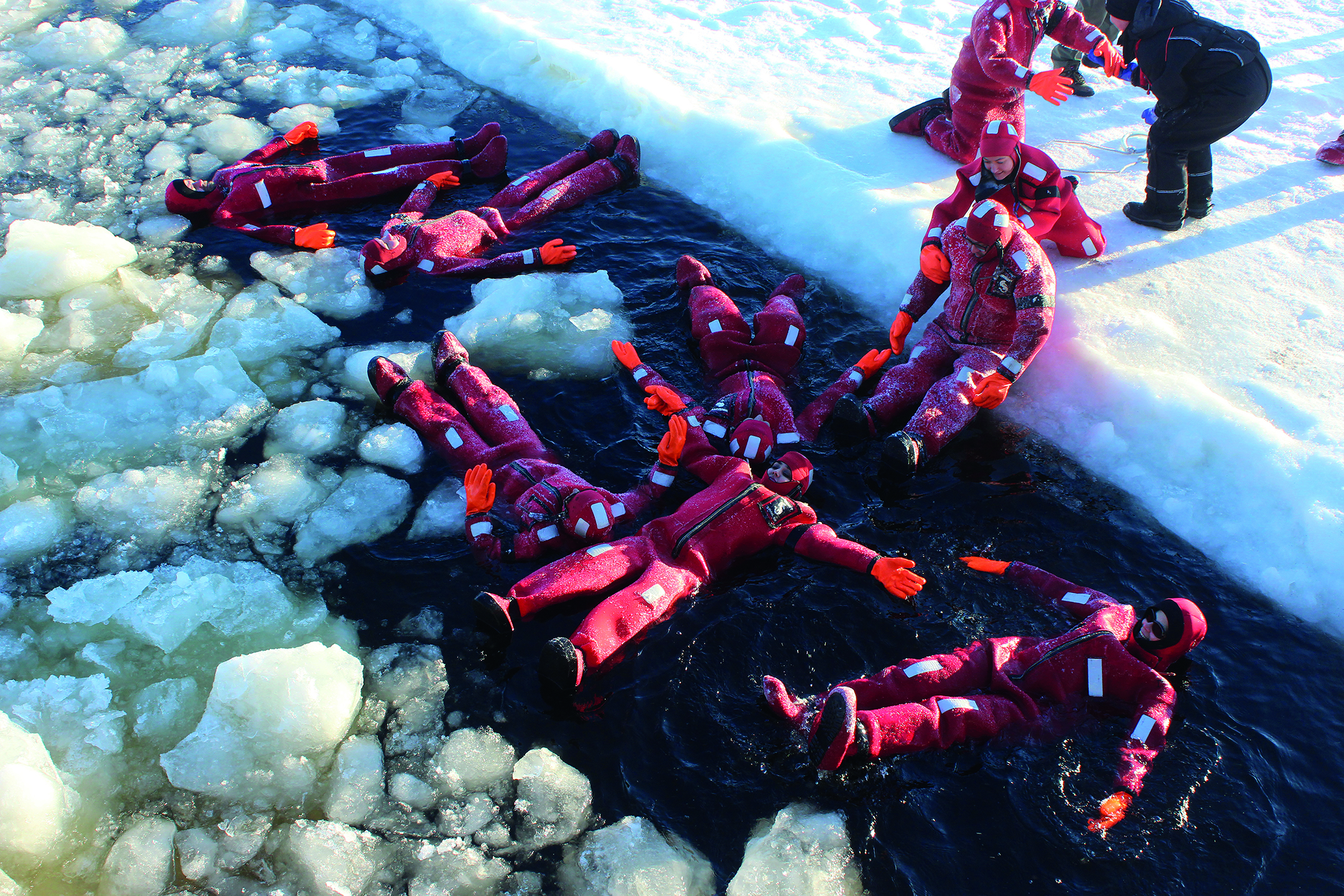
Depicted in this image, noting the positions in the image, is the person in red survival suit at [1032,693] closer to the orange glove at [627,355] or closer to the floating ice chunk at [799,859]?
the floating ice chunk at [799,859]

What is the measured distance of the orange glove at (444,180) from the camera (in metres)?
7.38

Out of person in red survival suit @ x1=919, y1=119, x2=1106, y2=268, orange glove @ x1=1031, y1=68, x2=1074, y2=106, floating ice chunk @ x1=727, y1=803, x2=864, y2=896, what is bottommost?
floating ice chunk @ x1=727, y1=803, x2=864, y2=896

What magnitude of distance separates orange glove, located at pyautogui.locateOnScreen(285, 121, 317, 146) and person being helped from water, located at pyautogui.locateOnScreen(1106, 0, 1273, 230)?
6734mm

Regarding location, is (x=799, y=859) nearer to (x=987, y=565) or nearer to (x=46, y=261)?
(x=987, y=565)

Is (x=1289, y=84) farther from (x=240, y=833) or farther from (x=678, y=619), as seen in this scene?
(x=240, y=833)

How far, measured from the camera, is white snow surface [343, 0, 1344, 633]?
15.9ft

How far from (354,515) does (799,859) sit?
2976mm

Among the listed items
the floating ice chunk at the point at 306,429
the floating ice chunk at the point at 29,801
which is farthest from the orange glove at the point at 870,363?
the floating ice chunk at the point at 29,801

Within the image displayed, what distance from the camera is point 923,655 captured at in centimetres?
423

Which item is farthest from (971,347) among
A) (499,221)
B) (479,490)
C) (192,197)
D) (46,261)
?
(46,261)

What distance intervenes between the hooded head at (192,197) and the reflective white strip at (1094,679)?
7.17 m

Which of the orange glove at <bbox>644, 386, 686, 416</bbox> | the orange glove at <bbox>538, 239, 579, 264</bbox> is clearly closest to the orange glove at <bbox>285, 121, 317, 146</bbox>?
the orange glove at <bbox>538, 239, 579, 264</bbox>

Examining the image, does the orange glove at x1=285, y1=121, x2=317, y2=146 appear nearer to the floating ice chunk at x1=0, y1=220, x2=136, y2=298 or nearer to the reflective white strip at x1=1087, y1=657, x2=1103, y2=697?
the floating ice chunk at x1=0, y1=220, x2=136, y2=298

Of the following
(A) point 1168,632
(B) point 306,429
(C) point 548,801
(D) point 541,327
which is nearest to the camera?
(C) point 548,801
